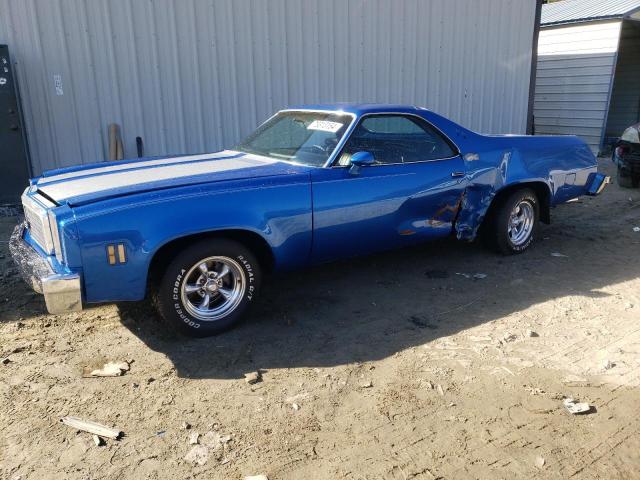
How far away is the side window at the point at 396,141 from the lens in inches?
178

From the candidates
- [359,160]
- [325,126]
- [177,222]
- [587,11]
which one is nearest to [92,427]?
[177,222]

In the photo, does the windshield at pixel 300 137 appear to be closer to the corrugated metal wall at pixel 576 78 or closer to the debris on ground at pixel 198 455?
the debris on ground at pixel 198 455

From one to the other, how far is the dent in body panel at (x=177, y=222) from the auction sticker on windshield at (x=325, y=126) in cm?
70

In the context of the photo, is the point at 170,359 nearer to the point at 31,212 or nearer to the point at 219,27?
the point at 31,212

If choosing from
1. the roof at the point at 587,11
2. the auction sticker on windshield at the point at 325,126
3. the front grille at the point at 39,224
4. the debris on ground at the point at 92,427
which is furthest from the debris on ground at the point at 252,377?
the roof at the point at 587,11

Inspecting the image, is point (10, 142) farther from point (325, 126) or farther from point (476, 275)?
point (476, 275)

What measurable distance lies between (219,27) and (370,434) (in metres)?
6.66

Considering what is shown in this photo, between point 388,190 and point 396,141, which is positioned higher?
point 396,141

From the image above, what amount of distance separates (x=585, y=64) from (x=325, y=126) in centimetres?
1127

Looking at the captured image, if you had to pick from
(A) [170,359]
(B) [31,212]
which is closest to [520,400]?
(A) [170,359]

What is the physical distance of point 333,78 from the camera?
28.9 ft

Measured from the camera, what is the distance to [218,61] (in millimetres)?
7867

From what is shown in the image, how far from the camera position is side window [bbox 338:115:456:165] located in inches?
178

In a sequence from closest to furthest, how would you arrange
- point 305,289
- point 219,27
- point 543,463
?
point 543,463
point 305,289
point 219,27
